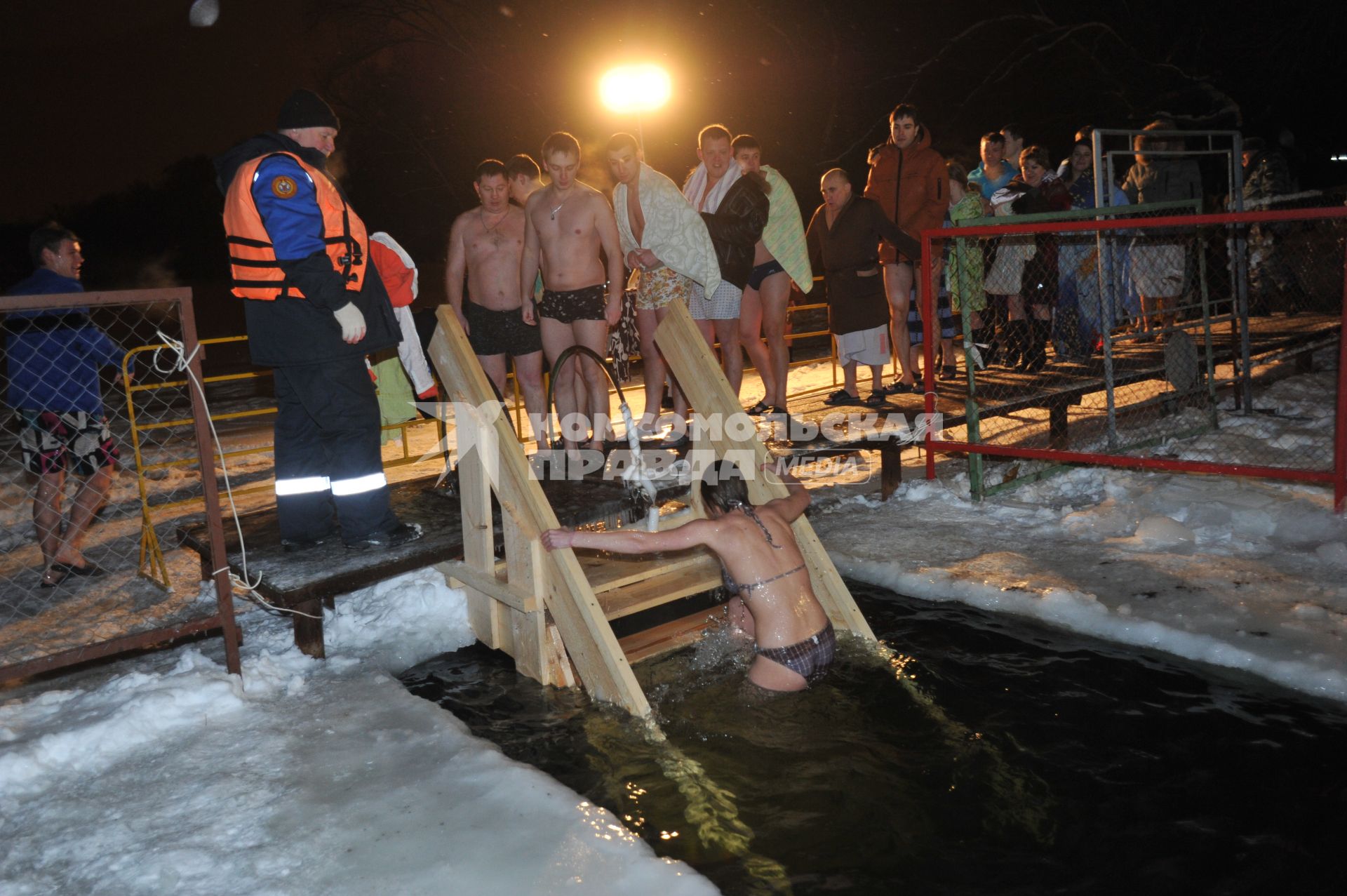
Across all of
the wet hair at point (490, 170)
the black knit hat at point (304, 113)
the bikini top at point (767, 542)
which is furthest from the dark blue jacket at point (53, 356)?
the bikini top at point (767, 542)

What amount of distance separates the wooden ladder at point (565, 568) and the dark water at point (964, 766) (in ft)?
0.58

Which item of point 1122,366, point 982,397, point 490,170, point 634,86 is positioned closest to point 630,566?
point 490,170

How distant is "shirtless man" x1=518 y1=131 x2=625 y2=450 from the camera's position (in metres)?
6.23

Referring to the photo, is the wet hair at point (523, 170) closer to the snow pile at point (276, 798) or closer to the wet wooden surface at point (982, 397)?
the wet wooden surface at point (982, 397)

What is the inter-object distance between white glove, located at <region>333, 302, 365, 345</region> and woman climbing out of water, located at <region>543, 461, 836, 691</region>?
1385 millimetres

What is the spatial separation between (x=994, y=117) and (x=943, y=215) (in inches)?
571

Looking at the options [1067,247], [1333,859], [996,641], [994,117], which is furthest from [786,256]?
[994,117]

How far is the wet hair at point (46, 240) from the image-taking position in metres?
5.48

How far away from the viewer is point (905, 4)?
21719mm

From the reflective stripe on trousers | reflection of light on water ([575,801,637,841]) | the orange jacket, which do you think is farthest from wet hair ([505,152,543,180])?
reflection of light on water ([575,801,637,841])

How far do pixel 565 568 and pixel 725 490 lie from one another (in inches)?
30.9

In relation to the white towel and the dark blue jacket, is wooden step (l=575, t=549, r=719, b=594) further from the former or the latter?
the dark blue jacket

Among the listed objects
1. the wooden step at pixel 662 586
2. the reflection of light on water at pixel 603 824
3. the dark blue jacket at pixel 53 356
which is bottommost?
the reflection of light on water at pixel 603 824

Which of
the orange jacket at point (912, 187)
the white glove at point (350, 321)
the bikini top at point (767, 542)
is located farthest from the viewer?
the orange jacket at point (912, 187)
